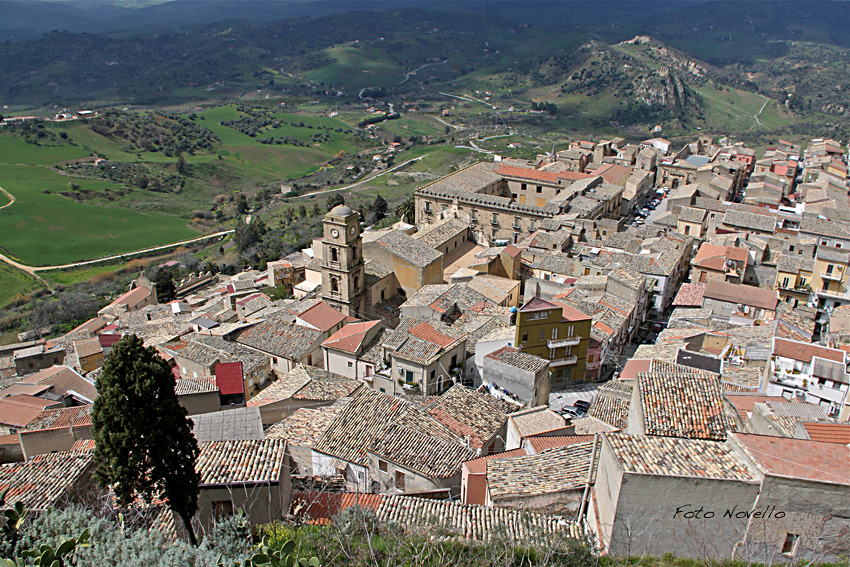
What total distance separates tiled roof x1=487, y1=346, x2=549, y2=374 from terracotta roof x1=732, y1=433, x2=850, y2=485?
11.4 meters

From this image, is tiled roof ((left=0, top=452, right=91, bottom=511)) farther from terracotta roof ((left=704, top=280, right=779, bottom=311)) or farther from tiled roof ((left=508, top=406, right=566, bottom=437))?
terracotta roof ((left=704, top=280, right=779, bottom=311))

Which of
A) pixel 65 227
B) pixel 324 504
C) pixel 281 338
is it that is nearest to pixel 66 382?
pixel 281 338

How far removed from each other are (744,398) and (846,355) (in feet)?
31.3

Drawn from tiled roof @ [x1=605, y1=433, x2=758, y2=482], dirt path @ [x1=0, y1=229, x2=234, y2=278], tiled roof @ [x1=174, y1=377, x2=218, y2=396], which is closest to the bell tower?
tiled roof @ [x1=174, y1=377, x2=218, y2=396]

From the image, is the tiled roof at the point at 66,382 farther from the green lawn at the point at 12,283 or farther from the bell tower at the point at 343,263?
the green lawn at the point at 12,283

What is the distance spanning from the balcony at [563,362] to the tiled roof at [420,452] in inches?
438

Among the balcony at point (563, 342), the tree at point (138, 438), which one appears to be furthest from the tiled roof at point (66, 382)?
the balcony at point (563, 342)

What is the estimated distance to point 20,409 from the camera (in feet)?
75.5

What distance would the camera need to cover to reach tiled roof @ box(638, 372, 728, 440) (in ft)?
49.7

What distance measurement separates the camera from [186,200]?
10900 centimetres

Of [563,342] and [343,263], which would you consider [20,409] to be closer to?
[343,263]

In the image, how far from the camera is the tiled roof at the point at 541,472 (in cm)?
1432

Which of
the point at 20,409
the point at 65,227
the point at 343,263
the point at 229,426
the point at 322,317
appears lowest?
the point at 65,227

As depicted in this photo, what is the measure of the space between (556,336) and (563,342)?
0.50 meters
